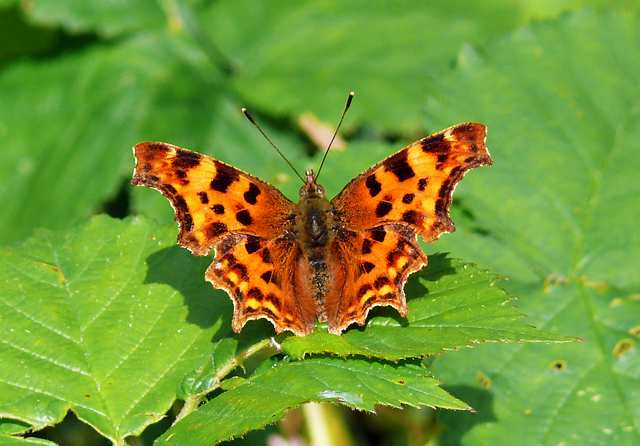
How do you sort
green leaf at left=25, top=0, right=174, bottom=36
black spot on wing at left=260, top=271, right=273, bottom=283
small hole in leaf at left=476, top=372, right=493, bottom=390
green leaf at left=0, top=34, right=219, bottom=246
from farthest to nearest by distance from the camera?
green leaf at left=25, top=0, right=174, bottom=36
green leaf at left=0, top=34, right=219, bottom=246
small hole in leaf at left=476, top=372, right=493, bottom=390
black spot on wing at left=260, top=271, right=273, bottom=283

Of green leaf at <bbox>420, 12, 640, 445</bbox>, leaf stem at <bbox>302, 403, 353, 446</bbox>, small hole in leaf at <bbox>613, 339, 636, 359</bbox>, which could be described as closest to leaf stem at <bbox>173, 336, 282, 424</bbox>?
green leaf at <bbox>420, 12, 640, 445</bbox>

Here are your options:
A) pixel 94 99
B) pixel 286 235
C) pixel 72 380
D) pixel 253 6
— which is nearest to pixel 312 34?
pixel 253 6

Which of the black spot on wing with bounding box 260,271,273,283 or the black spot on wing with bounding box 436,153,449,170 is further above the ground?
the black spot on wing with bounding box 436,153,449,170

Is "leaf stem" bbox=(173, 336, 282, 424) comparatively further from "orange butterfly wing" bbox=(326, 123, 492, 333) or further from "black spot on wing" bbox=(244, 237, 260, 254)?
"black spot on wing" bbox=(244, 237, 260, 254)

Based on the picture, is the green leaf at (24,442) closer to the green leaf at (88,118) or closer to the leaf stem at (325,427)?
the leaf stem at (325,427)

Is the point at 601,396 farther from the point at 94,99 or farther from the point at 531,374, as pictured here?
the point at 94,99

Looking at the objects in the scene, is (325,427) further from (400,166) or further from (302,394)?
(302,394)
